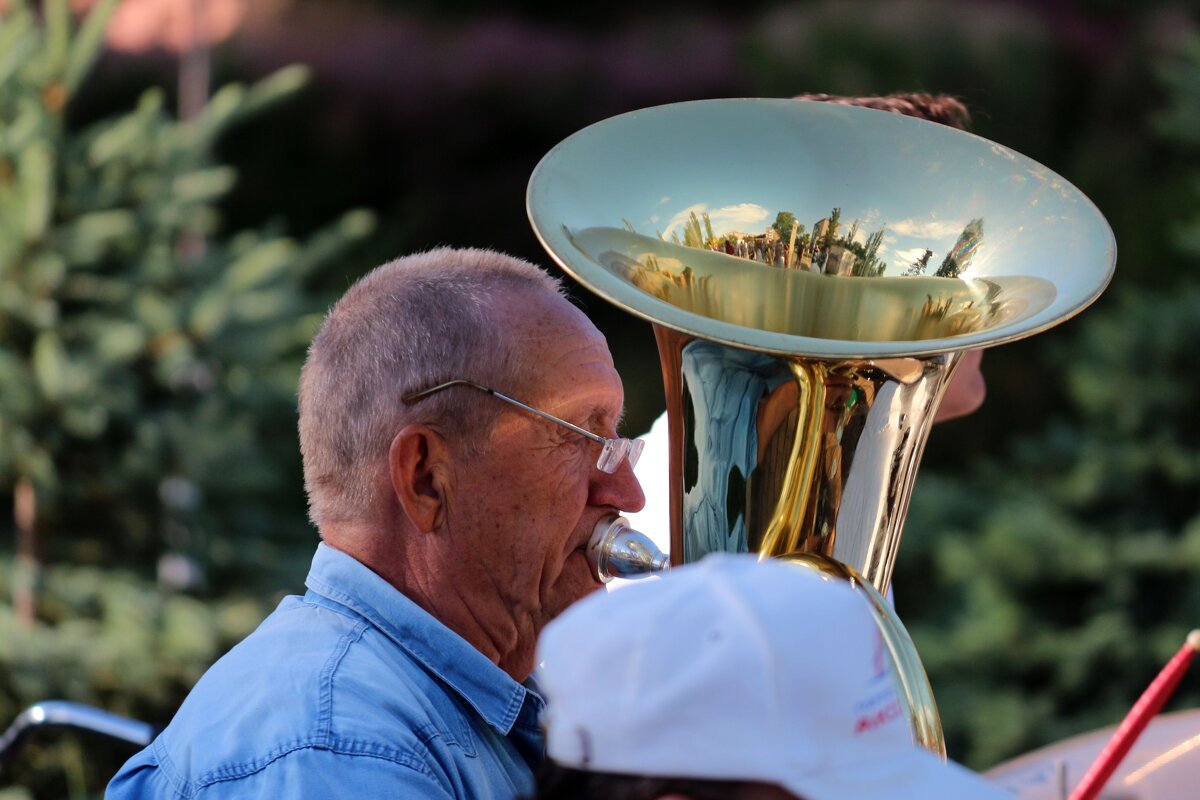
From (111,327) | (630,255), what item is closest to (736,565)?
(630,255)

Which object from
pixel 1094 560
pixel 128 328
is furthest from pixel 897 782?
pixel 1094 560

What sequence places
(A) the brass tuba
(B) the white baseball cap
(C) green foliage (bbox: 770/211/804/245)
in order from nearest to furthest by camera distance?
(B) the white baseball cap, (A) the brass tuba, (C) green foliage (bbox: 770/211/804/245)

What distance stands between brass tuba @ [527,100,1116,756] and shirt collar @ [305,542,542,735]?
0.32 metres

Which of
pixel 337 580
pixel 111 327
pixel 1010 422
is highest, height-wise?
pixel 337 580

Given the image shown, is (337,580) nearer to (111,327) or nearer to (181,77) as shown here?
(111,327)

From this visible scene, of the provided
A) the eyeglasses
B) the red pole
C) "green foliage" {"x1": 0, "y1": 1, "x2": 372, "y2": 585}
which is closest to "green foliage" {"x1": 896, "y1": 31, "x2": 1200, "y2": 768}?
"green foliage" {"x1": 0, "y1": 1, "x2": 372, "y2": 585}

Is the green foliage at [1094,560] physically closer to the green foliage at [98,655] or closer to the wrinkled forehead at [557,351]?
the green foliage at [98,655]

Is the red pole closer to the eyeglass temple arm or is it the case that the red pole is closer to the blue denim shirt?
the blue denim shirt

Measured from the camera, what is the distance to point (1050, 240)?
2.09 metres

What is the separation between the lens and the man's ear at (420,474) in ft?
5.86

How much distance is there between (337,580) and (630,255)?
60 centimetres

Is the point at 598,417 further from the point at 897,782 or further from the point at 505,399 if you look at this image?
the point at 897,782

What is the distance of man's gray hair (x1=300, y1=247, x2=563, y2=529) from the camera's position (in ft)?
5.90

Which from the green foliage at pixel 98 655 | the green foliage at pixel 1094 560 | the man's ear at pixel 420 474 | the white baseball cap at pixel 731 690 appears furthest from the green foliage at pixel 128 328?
the white baseball cap at pixel 731 690
